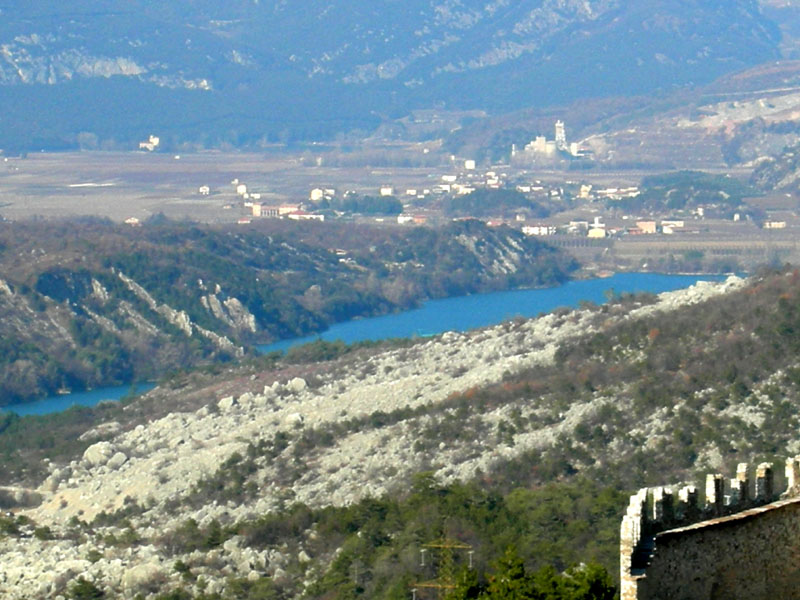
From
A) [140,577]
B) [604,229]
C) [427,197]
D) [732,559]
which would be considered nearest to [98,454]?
[140,577]

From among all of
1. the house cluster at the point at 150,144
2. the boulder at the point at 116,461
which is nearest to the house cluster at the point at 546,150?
the house cluster at the point at 150,144

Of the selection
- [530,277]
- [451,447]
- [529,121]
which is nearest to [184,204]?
[530,277]

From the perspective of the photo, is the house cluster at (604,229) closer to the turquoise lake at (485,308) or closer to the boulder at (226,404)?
the turquoise lake at (485,308)

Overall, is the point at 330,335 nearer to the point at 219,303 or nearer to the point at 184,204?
the point at 219,303

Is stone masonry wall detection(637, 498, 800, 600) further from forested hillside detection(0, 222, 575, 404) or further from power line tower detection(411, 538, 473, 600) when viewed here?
forested hillside detection(0, 222, 575, 404)

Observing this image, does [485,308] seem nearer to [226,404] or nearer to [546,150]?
[226,404]
